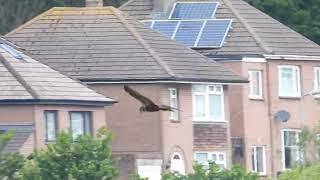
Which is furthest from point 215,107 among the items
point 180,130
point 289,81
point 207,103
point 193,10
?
A: point 193,10

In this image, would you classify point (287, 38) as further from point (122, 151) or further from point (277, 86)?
point (122, 151)

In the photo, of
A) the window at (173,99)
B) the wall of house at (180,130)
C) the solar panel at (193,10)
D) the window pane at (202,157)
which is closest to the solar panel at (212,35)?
the solar panel at (193,10)

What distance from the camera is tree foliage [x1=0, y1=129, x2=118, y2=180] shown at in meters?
60.3

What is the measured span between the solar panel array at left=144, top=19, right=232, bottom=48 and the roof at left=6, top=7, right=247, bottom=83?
1.50 m

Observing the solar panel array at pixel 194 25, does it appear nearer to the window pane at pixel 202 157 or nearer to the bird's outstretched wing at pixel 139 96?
the window pane at pixel 202 157

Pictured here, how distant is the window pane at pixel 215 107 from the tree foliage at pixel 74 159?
13922mm

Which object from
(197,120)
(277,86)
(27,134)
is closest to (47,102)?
(27,134)

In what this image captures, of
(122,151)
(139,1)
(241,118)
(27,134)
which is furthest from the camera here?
(139,1)

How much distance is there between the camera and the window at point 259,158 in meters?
78.8

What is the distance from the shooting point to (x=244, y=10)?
8288cm

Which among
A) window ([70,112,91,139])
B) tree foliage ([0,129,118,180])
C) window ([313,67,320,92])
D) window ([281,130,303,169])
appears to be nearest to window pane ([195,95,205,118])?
window ([281,130,303,169])

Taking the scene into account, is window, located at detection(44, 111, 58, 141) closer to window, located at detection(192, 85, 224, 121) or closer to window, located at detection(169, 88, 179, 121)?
window, located at detection(169, 88, 179, 121)

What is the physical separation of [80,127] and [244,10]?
45.8 ft

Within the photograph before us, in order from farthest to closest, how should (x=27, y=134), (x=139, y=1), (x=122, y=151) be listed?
(x=139, y=1)
(x=122, y=151)
(x=27, y=134)
